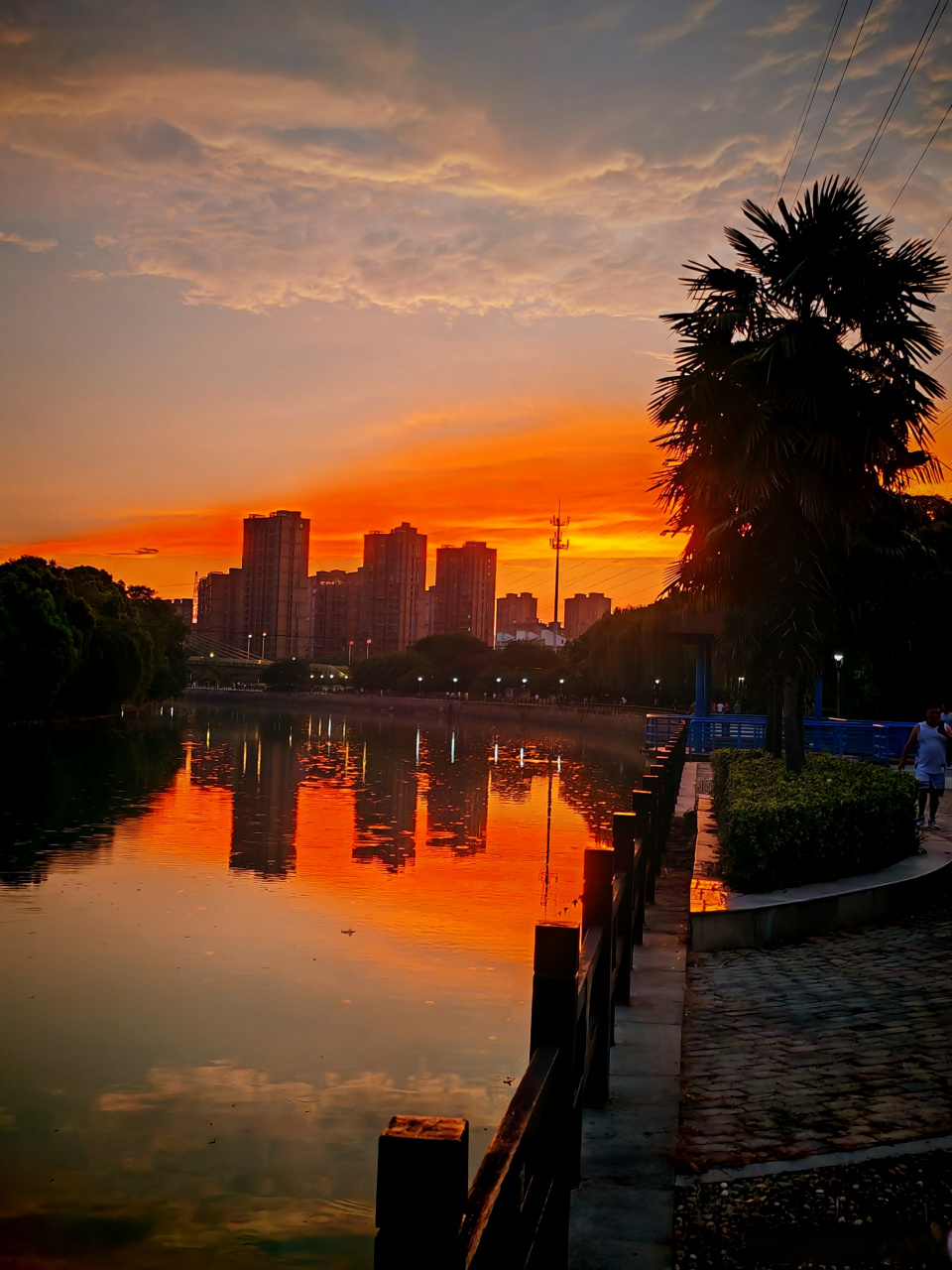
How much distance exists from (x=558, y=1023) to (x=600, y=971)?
5.20ft

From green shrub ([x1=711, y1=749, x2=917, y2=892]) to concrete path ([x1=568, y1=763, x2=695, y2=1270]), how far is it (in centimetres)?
166

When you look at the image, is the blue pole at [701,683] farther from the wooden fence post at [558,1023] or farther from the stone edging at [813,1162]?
the wooden fence post at [558,1023]

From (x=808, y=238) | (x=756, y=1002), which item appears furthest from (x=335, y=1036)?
(x=808, y=238)

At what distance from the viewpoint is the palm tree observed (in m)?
13.4

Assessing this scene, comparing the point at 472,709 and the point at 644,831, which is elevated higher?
the point at 644,831

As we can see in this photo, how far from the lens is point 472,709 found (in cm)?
9369

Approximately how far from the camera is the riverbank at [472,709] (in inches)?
2638

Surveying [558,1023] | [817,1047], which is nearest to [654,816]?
[817,1047]

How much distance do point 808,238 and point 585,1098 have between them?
39.3ft

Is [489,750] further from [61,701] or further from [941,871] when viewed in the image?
[941,871]

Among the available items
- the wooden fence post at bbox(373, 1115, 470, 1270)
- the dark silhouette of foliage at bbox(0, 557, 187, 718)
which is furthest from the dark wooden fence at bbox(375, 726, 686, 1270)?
the dark silhouette of foliage at bbox(0, 557, 187, 718)

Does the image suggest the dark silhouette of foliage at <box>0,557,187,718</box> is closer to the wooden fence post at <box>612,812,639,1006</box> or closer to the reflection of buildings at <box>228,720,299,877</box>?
the reflection of buildings at <box>228,720,299,877</box>

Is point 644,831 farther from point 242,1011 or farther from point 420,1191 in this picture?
point 420,1191

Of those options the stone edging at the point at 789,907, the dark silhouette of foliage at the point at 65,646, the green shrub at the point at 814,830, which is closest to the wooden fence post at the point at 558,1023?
the stone edging at the point at 789,907
